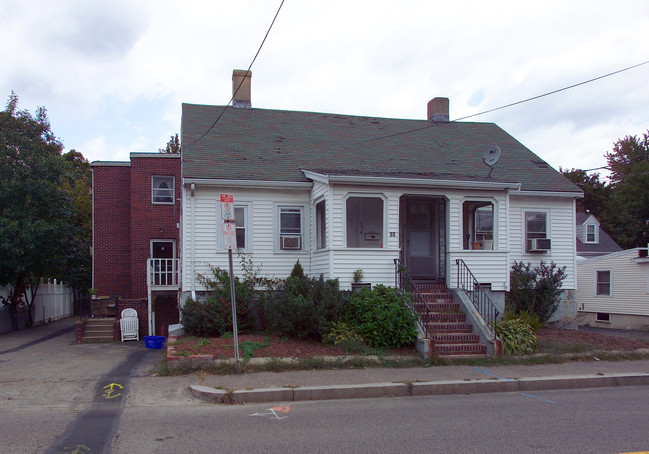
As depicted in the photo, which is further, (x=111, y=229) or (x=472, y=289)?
(x=111, y=229)

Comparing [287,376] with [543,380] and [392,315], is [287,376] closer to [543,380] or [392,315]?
[392,315]

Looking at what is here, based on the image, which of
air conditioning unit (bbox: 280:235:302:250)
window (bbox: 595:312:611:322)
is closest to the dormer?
window (bbox: 595:312:611:322)

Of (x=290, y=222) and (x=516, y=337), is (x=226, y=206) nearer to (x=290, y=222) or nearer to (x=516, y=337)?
(x=290, y=222)

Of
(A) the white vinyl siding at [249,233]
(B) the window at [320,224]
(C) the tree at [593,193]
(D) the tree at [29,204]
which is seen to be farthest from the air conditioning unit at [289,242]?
(C) the tree at [593,193]

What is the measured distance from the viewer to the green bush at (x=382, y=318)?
11.2 m

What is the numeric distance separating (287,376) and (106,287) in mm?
12773

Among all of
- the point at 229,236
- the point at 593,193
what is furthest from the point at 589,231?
the point at 229,236

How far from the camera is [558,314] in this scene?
52.2 feet

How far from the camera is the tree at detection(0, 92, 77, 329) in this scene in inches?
706

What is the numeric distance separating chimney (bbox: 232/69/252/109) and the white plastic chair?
7.82 metres

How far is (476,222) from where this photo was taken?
15.8 meters

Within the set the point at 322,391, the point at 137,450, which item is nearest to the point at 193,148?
the point at 322,391

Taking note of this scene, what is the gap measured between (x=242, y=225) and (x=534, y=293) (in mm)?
8287

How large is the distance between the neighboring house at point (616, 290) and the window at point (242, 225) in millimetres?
14609
